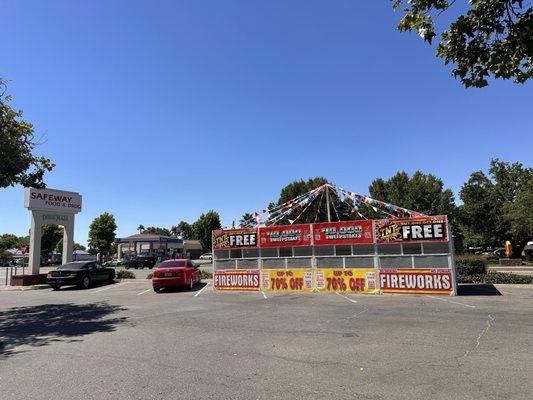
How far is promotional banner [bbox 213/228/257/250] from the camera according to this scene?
19641 millimetres

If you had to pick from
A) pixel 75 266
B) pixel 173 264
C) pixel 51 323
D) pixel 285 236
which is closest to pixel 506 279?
pixel 285 236

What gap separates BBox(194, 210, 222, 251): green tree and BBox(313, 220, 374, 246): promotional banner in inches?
2298

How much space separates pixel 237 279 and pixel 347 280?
5.33 m

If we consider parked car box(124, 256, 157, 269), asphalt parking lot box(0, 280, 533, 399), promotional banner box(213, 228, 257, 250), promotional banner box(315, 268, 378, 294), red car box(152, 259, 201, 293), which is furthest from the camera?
parked car box(124, 256, 157, 269)

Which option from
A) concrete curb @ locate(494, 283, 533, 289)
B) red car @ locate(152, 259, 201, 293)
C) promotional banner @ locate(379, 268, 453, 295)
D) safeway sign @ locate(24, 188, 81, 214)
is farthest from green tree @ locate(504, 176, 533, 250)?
safeway sign @ locate(24, 188, 81, 214)

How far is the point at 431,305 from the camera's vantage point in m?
13.0

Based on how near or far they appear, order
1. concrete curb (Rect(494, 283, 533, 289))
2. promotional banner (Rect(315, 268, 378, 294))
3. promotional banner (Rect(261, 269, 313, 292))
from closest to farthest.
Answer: promotional banner (Rect(315, 268, 378, 294)) → concrete curb (Rect(494, 283, 533, 289)) → promotional banner (Rect(261, 269, 313, 292))

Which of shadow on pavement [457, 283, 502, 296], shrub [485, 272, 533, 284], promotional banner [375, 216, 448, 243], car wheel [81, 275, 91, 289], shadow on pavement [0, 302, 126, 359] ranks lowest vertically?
shadow on pavement [457, 283, 502, 296]

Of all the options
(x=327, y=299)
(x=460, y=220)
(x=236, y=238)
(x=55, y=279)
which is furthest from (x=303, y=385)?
(x=460, y=220)

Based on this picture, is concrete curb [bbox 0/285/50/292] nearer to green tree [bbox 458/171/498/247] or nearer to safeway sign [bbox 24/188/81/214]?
safeway sign [bbox 24/188/81/214]

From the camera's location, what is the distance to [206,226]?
75438mm

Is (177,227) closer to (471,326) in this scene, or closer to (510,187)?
(510,187)

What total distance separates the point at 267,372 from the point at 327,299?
933 cm

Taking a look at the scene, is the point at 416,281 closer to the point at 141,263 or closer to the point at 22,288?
the point at 22,288
